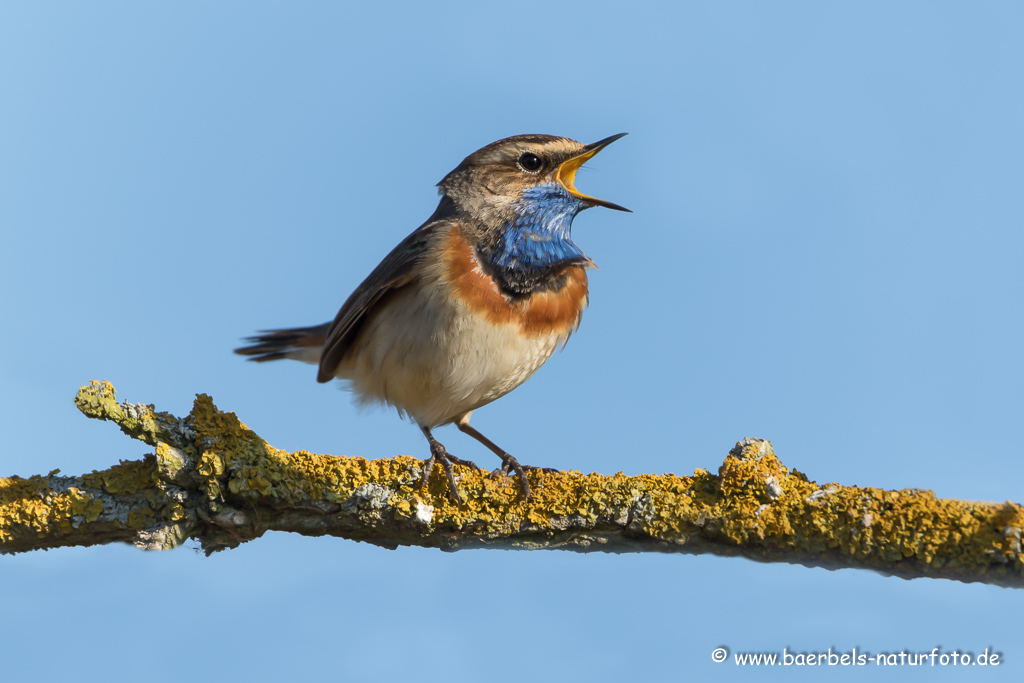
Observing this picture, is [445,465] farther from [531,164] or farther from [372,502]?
[531,164]

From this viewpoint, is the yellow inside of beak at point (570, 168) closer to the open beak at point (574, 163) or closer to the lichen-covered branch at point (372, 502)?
the open beak at point (574, 163)

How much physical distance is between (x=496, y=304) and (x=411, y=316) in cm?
56

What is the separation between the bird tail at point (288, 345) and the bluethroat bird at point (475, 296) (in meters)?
1.18

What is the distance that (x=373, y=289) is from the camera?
5.55 metres

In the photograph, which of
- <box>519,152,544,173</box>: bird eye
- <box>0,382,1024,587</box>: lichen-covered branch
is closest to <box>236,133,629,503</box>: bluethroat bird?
<box>519,152,544,173</box>: bird eye

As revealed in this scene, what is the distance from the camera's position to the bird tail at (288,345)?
726 cm

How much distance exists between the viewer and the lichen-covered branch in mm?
4016

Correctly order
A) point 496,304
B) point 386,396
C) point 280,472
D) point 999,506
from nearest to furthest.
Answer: point 999,506 → point 280,472 → point 496,304 → point 386,396

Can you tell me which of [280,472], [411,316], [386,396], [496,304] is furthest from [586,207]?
[280,472]

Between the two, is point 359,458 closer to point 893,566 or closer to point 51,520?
point 51,520

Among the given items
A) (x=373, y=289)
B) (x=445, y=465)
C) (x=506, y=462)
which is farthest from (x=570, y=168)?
(x=445, y=465)

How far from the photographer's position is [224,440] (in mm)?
4332

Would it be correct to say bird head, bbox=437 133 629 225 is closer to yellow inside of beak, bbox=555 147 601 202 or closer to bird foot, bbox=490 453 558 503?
yellow inside of beak, bbox=555 147 601 202

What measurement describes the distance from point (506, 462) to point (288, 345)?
294 cm
